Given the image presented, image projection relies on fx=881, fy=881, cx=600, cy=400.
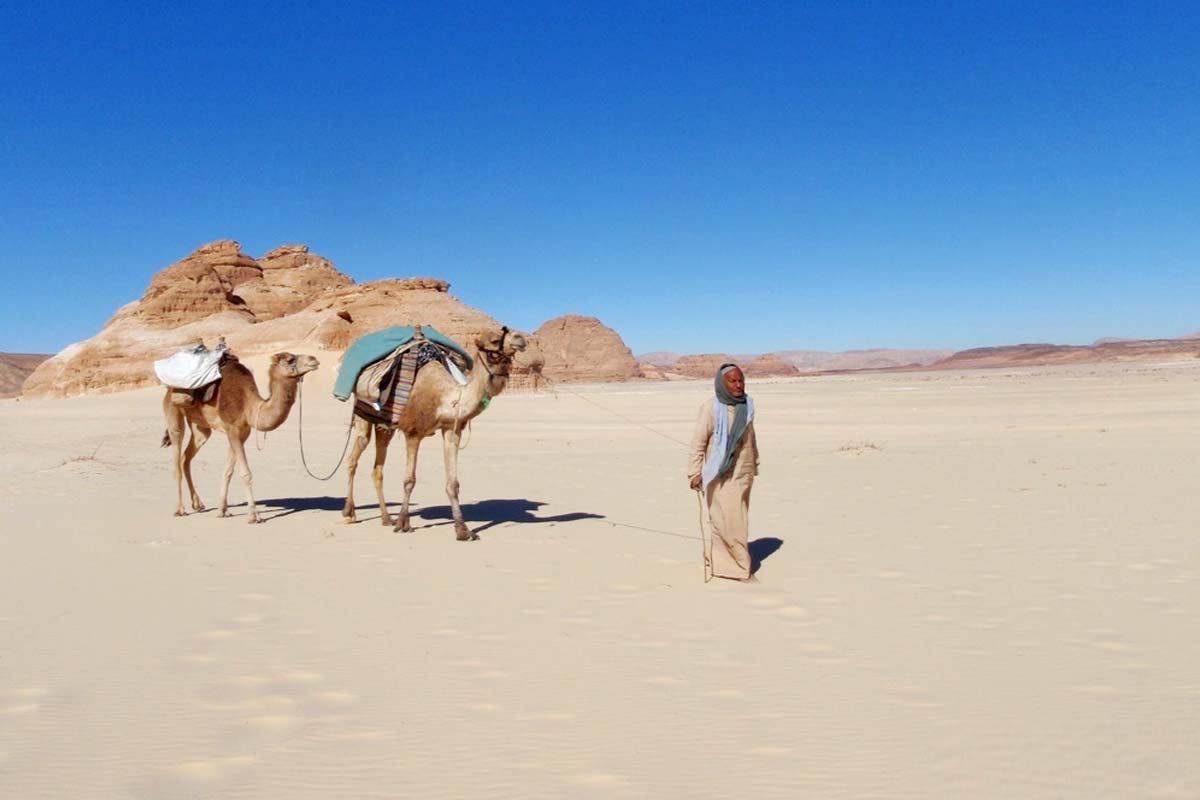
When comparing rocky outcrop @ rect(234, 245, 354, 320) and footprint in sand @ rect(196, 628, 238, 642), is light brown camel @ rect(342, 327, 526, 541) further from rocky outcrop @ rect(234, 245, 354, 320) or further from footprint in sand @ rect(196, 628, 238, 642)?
rocky outcrop @ rect(234, 245, 354, 320)

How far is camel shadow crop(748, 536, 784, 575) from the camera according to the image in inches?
313

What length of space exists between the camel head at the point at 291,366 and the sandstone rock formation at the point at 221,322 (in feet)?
152

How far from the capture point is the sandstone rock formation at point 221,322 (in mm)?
64375

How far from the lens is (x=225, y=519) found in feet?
34.6

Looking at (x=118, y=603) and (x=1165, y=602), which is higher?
(x=118, y=603)

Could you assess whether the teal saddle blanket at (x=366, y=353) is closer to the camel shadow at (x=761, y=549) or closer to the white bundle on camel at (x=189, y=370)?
the white bundle on camel at (x=189, y=370)

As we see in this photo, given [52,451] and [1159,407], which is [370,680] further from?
[1159,407]

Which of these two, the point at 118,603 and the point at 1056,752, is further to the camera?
the point at 118,603

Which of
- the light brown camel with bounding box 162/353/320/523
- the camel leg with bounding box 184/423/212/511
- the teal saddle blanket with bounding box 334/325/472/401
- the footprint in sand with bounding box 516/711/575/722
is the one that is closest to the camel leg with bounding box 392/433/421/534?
the teal saddle blanket with bounding box 334/325/472/401

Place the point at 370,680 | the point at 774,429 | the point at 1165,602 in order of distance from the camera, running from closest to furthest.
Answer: the point at 370,680 < the point at 1165,602 < the point at 774,429

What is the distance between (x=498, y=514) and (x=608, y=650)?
19.1ft

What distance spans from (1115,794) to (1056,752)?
38 centimetres

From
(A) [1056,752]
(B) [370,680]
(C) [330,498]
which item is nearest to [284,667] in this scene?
(B) [370,680]

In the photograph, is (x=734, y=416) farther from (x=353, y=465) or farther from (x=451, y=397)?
(x=353, y=465)
